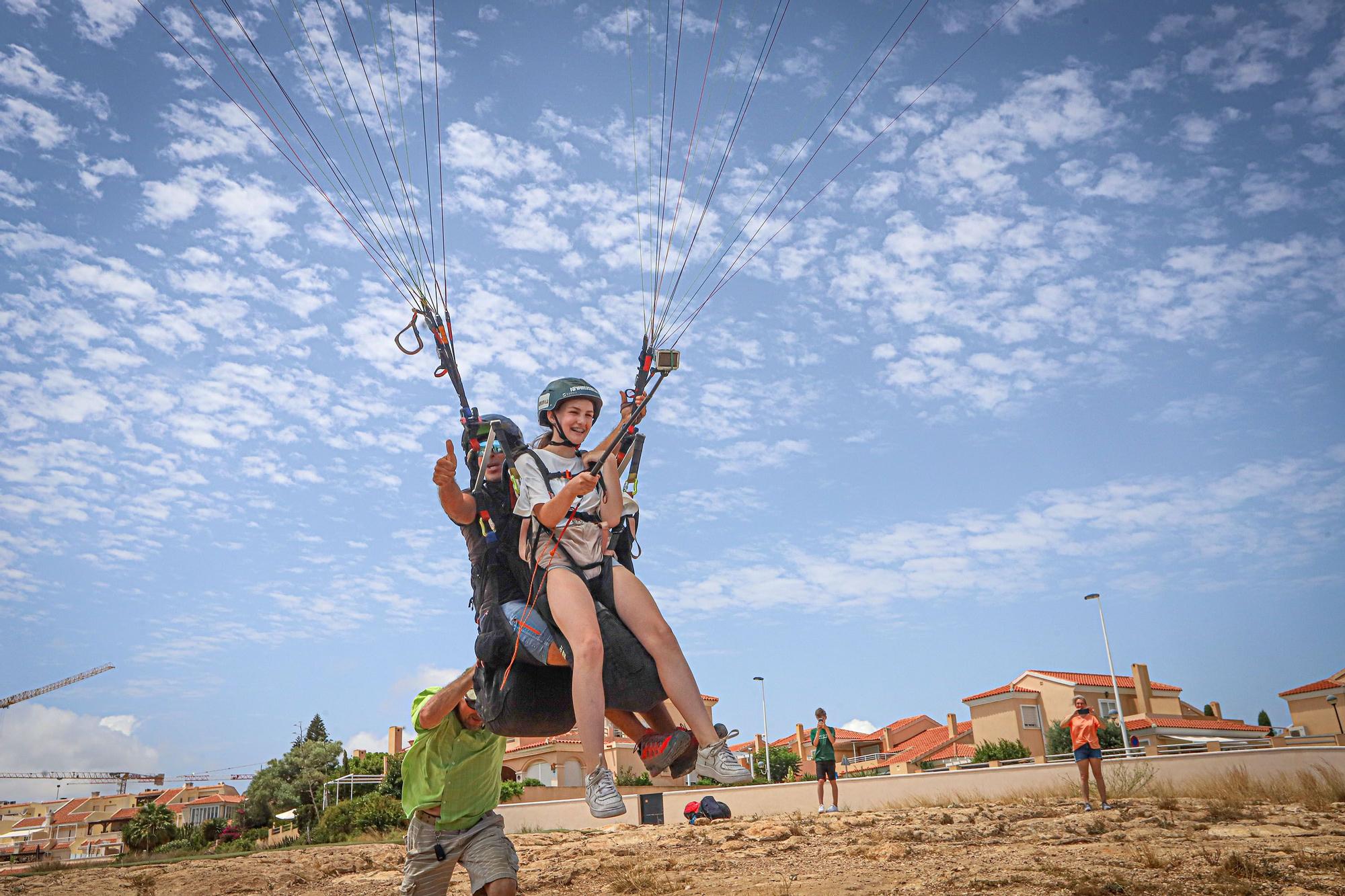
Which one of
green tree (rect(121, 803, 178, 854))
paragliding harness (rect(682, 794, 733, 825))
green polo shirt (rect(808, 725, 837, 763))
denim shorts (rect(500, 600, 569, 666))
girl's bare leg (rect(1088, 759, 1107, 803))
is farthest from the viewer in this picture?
green tree (rect(121, 803, 178, 854))

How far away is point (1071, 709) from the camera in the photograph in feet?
156

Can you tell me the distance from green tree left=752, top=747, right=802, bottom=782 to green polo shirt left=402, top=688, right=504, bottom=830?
143 ft

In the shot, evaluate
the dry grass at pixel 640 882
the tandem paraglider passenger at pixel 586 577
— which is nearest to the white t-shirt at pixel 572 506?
the tandem paraglider passenger at pixel 586 577

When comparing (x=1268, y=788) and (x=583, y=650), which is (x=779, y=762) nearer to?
(x=1268, y=788)

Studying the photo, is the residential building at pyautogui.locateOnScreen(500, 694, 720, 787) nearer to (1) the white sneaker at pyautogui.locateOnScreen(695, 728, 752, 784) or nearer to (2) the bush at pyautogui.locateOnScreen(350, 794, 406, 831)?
(2) the bush at pyautogui.locateOnScreen(350, 794, 406, 831)

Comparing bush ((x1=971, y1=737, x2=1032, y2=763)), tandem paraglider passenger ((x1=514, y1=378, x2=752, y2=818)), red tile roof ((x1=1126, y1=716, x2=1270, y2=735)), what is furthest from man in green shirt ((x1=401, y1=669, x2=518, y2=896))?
red tile roof ((x1=1126, y1=716, x2=1270, y2=735))

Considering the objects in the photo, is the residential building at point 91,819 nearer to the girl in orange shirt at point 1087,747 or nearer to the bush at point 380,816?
the bush at point 380,816

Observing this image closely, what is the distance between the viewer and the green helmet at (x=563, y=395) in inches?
215

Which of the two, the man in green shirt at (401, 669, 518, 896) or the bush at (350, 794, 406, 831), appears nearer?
the man in green shirt at (401, 669, 518, 896)

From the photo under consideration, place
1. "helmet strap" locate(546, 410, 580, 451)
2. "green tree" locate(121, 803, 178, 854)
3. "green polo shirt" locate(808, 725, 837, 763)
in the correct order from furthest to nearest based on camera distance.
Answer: "green tree" locate(121, 803, 178, 854) → "green polo shirt" locate(808, 725, 837, 763) → "helmet strap" locate(546, 410, 580, 451)

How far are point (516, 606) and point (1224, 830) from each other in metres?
10.2

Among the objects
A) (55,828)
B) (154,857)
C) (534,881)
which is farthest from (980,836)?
(55,828)

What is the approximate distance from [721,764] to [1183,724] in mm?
53031

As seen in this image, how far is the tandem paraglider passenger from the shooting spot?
4668mm
